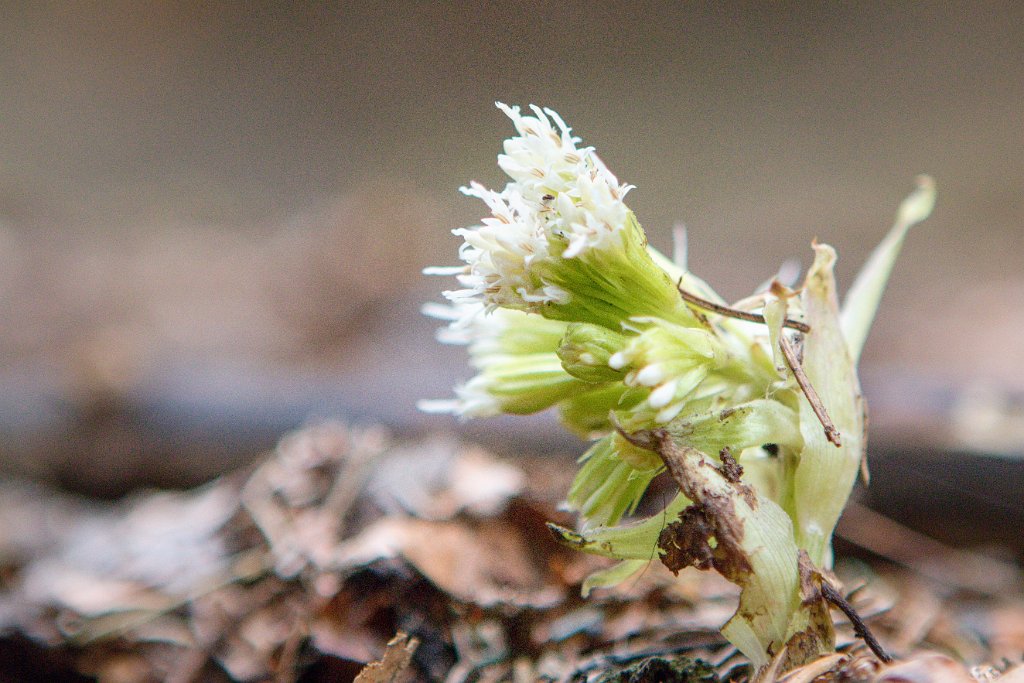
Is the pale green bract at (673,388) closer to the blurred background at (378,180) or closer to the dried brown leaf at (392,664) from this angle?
the dried brown leaf at (392,664)

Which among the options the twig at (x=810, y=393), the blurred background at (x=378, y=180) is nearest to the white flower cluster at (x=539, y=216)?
the twig at (x=810, y=393)

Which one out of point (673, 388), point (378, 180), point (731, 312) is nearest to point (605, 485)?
point (673, 388)

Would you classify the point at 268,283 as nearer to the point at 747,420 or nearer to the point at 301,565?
the point at 301,565

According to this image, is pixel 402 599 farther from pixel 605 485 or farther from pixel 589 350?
pixel 589 350

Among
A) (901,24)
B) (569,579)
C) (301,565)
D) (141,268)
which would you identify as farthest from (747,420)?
(901,24)

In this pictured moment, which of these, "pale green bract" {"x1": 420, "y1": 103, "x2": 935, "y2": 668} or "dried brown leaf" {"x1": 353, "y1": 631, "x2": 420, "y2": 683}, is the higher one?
"pale green bract" {"x1": 420, "y1": 103, "x2": 935, "y2": 668}

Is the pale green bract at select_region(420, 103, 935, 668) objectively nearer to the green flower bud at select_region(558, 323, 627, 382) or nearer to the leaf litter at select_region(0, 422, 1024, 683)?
the green flower bud at select_region(558, 323, 627, 382)

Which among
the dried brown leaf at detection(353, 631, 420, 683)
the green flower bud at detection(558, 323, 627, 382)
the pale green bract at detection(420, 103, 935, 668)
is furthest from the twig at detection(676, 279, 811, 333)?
the dried brown leaf at detection(353, 631, 420, 683)
